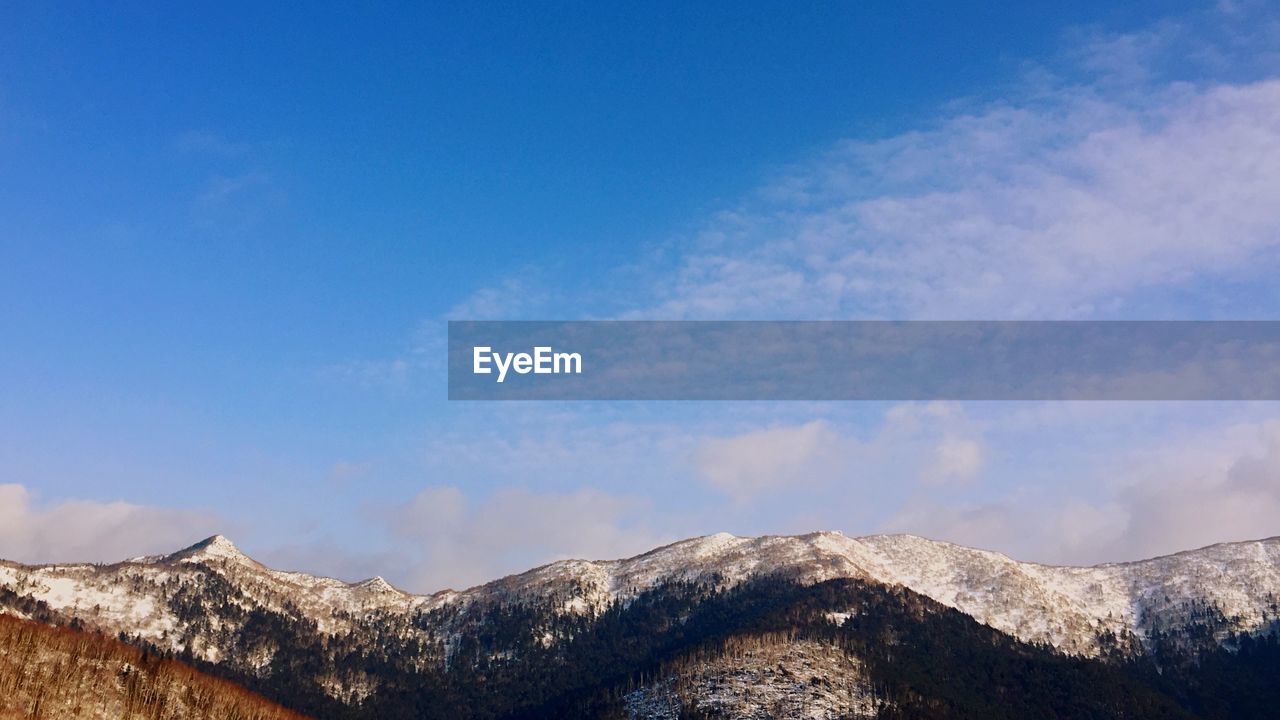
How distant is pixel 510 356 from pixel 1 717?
139051 mm

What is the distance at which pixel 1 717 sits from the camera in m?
199

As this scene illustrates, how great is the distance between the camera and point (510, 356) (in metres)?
145

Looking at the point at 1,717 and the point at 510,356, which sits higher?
the point at 510,356

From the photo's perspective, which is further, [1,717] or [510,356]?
[1,717]
